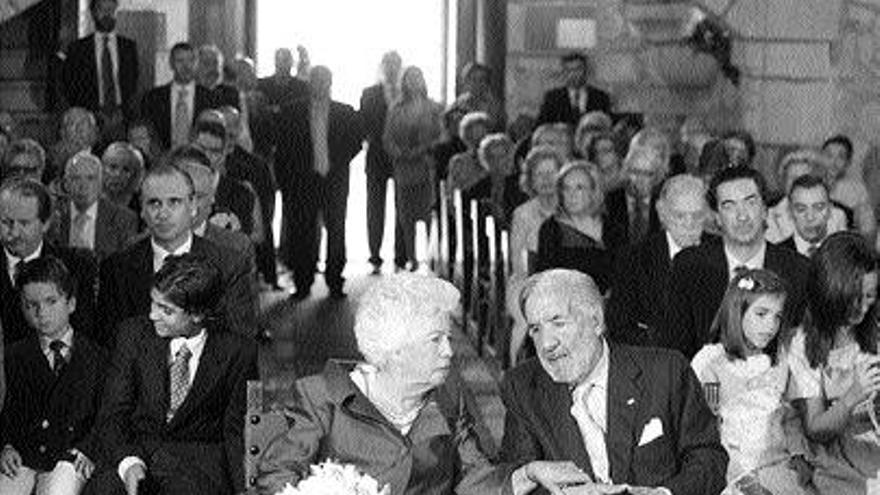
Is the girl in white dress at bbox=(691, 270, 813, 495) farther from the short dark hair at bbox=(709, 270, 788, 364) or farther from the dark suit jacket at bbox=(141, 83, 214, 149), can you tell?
the dark suit jacket at bbox=(141, 83, 214, 149)

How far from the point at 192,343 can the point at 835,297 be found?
5.76 ft

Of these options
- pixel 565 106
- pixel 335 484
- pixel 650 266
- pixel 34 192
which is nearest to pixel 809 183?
pixel 650 266

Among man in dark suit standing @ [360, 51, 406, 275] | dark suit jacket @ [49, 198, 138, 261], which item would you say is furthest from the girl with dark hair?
man in dark suit standing @ [360, 51, 406, 275]

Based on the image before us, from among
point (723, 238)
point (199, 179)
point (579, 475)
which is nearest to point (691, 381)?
point (579, 475)

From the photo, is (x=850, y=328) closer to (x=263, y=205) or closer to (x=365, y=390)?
(x=365, y=390)

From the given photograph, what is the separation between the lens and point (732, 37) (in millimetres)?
13820

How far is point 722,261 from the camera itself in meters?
8.34

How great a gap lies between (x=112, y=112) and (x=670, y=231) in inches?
282

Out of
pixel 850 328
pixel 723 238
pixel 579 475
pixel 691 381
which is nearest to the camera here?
pixel 579 475

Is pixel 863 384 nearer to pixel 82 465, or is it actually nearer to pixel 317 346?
pixel 82 465

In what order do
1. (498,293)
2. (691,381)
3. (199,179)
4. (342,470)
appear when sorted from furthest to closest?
(498,293), (199,179), (691,381), (342,470)

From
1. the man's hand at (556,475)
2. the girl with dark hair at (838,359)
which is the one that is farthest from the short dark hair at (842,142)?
the man's hand at (556,475)

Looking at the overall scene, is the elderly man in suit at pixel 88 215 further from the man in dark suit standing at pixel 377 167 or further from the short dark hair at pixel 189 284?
the man in dark suit standing at pixel 377 167

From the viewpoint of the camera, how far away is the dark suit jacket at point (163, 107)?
577 inches
